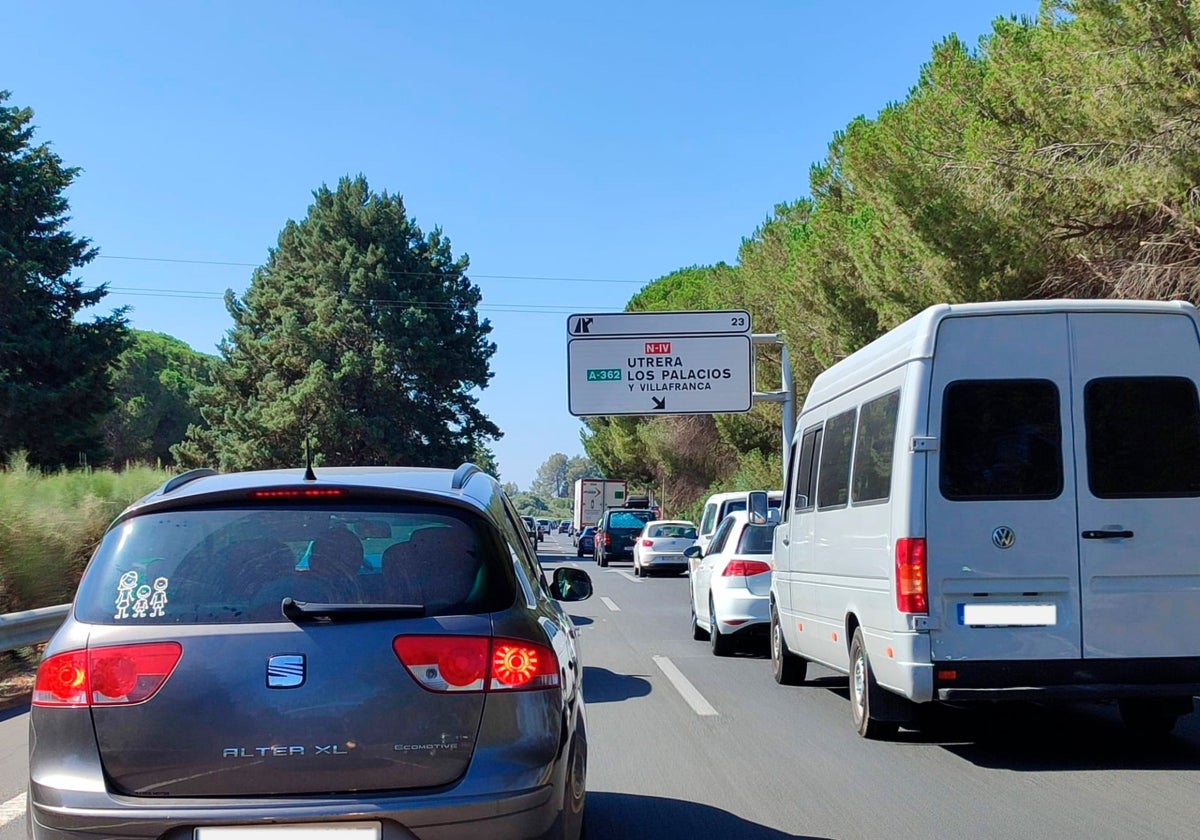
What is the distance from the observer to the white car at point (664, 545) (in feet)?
111

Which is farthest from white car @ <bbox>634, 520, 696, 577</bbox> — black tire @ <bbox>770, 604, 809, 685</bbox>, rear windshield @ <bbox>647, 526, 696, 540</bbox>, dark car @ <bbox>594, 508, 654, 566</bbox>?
black tire @ <bbox>770, 604, 809, 685</bbox>

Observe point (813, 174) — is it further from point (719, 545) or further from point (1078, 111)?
point (719, 545)

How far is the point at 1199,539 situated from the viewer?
7.74 metres

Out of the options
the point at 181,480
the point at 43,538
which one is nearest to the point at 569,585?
the point at 181,480

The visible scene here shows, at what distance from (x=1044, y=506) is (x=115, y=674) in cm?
560

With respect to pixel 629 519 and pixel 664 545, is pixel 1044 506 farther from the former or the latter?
pixel 629 519

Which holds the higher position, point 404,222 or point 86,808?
point 404,222

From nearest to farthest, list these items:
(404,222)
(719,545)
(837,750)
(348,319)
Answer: (837,750) < (719,545) < (348,319) < (404,222)

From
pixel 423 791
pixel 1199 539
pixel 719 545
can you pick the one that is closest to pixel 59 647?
pixel 423 791

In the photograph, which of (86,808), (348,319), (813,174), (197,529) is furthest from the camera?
(348,319)

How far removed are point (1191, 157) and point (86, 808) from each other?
15983 millimetres

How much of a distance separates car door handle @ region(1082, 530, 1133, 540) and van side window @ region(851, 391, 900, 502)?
3.87 ft

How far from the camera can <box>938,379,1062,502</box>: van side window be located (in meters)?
7.79

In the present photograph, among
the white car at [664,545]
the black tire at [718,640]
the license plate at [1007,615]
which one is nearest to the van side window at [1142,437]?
the license plate at [1007,615]
